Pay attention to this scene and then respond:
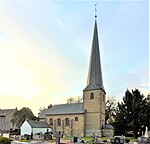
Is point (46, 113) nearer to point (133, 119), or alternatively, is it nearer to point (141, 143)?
point (133, 119)

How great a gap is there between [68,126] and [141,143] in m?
33.0

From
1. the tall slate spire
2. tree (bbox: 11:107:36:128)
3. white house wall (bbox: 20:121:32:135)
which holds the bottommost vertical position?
white house wall (bbox: 20:121:32:135)

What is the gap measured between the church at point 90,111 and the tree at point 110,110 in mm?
12205

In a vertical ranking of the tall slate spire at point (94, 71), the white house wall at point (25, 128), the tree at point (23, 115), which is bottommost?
the white house wall at point (25, 128)

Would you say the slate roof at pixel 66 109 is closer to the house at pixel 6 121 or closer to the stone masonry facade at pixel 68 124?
the stone masonry facade at pixel 68 124

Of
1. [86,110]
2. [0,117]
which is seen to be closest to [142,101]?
[86,110]

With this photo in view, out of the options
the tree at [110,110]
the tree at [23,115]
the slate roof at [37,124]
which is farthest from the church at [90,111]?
the tree at [110,110]

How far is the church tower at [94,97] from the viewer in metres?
54.0

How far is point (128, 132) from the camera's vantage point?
179 feet

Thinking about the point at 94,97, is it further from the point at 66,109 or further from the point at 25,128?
the point at 25,128

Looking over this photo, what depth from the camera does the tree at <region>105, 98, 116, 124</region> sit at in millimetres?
68438

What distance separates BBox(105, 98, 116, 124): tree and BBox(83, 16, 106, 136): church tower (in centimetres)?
1285

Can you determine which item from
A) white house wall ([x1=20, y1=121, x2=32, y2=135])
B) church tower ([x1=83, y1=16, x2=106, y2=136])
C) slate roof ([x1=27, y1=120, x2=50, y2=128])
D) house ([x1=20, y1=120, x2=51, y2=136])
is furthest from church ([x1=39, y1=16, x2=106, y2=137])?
white house wall ([x1=20, y1=121, x2=32, y2=135])

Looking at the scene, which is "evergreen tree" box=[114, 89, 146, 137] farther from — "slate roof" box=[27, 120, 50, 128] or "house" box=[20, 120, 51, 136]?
"slate roof" box=[27, 120, 50, 128]
